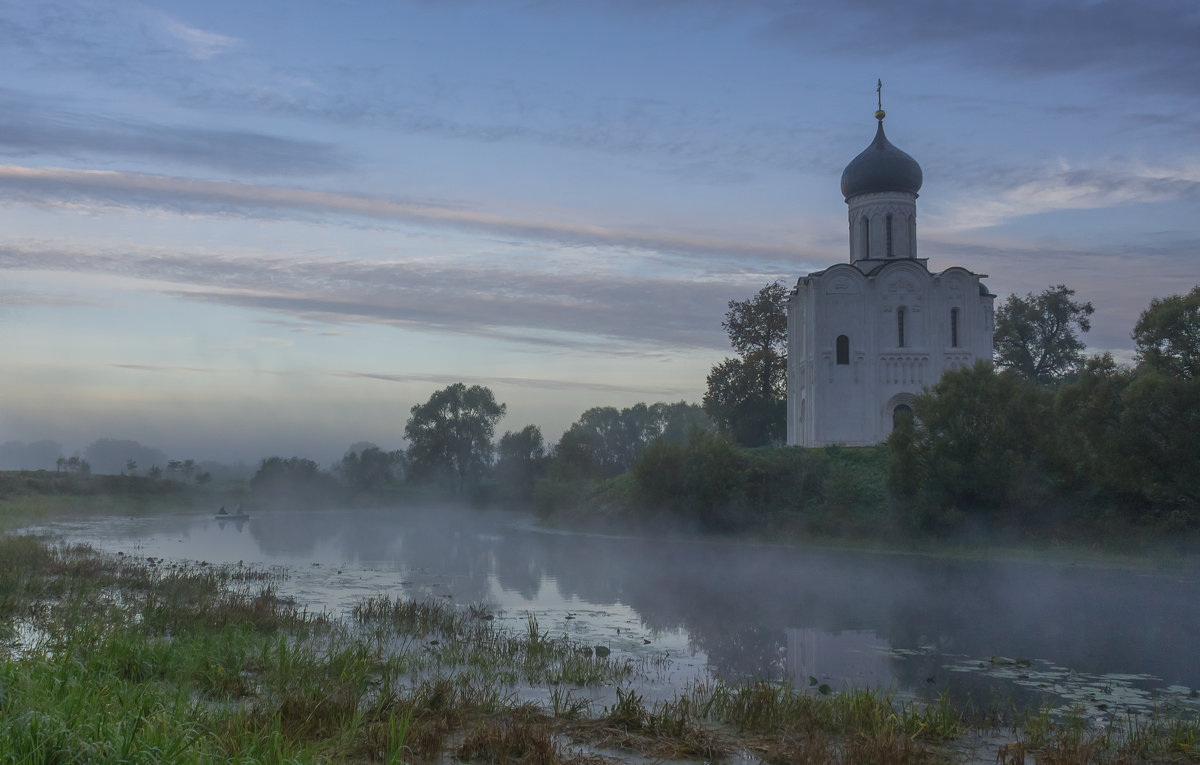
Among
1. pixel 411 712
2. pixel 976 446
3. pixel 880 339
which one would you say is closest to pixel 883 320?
pixel 880 339

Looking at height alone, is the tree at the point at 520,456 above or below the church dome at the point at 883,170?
below

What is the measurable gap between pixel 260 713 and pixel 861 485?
30516mm

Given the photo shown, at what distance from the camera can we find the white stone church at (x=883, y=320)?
140 feet

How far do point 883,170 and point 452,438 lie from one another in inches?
1688

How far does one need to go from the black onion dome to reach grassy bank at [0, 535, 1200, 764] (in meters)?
35.4

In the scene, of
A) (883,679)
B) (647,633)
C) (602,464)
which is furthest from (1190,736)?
(602,464)

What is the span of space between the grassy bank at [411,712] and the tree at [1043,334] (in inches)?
1863

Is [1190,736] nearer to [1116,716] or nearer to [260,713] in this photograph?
[1116,716]

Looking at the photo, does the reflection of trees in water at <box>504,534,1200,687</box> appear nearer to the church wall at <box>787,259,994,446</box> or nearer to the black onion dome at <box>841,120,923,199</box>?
the church wall at <box>787,259,994,446</box>

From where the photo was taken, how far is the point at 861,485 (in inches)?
1372

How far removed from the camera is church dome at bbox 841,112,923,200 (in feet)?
140

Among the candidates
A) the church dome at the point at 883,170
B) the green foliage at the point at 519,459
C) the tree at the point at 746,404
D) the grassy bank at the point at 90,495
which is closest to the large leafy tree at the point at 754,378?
the tree at the point at 746,404

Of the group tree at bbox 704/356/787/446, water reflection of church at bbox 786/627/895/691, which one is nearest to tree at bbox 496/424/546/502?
tree at bbox 704/356/787/446

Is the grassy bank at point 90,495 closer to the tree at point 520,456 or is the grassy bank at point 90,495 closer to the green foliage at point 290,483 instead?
the green foliage at point 290,483
